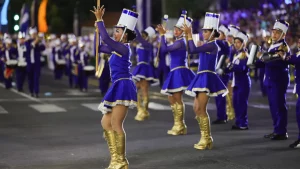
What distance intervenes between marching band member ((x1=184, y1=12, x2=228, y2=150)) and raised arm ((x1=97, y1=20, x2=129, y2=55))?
2220 millimetres

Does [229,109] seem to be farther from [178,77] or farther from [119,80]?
[119,80]

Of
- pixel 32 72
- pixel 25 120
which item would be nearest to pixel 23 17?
pixel 32 72

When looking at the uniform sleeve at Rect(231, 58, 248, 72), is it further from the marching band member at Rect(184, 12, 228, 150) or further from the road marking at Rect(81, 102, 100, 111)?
the road marking at Rect(81, 102, 100, 111)

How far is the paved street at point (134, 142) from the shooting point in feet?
32.0

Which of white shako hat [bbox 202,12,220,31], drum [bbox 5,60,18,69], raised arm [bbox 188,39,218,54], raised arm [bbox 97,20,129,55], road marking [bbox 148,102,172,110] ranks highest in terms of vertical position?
white shako hat [bbox 202,12,220,31]

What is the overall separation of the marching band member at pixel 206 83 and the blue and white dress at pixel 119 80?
217 cm

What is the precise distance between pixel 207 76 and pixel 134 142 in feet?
5.87

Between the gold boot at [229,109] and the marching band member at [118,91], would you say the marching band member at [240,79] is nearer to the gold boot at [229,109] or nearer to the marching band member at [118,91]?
the gold boot at [229,109]

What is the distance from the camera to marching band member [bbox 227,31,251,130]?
13.5m

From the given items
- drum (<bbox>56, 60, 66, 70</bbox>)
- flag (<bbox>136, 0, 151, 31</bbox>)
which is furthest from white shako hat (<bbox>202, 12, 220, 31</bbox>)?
flag (<bbox>136, 0, 151, 31</bbox>)

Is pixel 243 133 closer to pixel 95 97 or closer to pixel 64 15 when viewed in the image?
pixel 95 97

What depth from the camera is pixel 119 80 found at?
9188mm

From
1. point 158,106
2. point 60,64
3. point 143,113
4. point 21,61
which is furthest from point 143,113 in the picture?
point 60,64

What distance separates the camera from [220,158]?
10.1 meters
